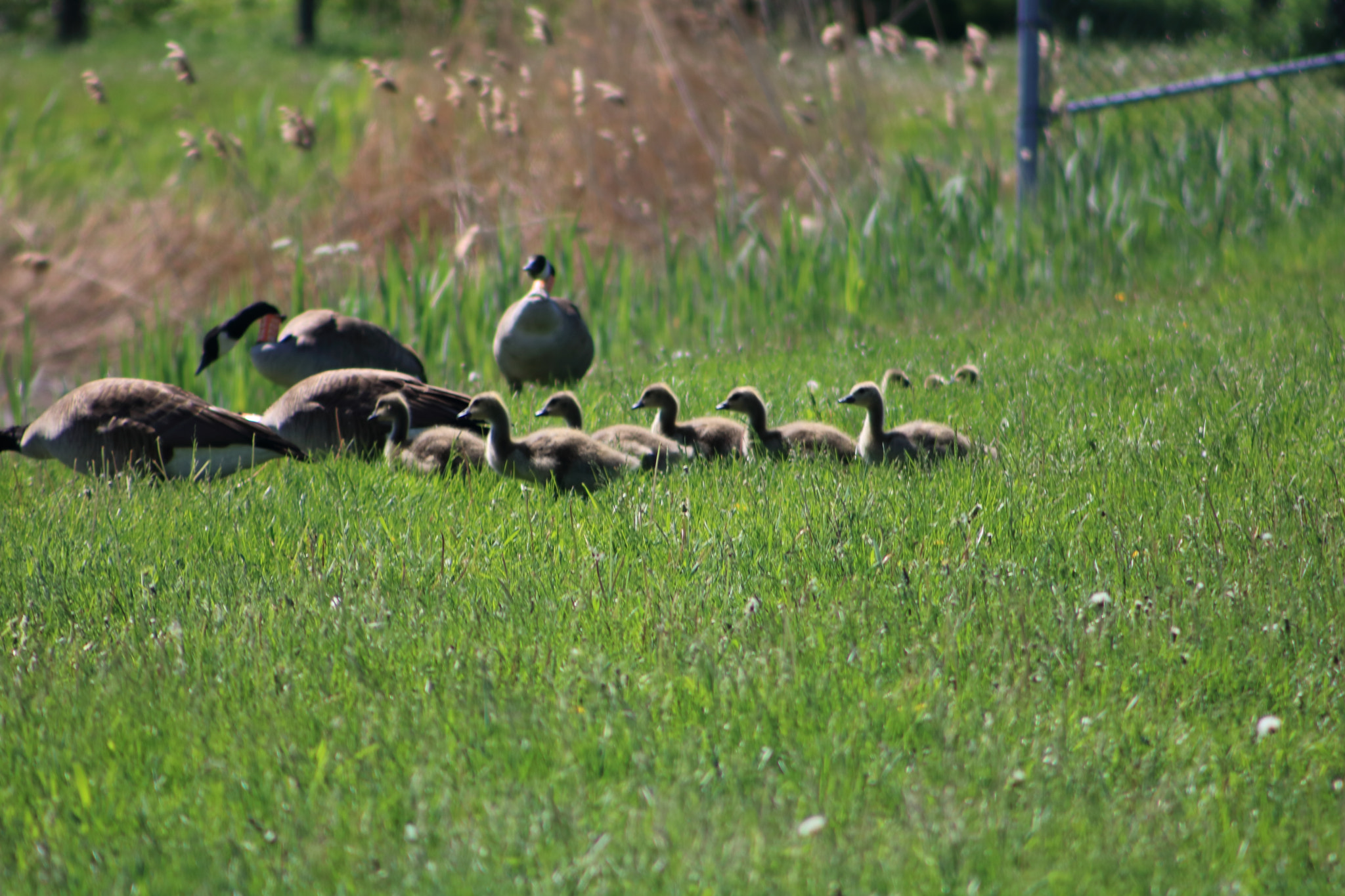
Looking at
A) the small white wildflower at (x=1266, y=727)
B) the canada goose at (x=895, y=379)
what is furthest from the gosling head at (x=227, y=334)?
the small white wildflower at (x=1266, y=727)

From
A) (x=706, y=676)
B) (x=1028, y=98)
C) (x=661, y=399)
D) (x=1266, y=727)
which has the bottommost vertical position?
(x=661, y=399)

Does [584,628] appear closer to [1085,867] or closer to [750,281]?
[1085,867]

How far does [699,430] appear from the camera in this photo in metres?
5.90

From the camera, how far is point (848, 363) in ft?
24.9

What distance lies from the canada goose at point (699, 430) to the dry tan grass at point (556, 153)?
4.96m

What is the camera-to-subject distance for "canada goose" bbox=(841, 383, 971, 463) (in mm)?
5406

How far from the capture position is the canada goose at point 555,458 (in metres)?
5.29

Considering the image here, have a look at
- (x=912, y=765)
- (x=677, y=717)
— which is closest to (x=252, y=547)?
(x=677, y=717)

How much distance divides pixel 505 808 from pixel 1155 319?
6716 millimetres

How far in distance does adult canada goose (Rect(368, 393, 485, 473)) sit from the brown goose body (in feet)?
5.03

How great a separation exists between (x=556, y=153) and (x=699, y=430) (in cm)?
748

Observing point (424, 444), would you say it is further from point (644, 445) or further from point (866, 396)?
point (866, 396)

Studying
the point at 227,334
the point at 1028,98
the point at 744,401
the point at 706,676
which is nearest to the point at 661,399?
the point at 744,401

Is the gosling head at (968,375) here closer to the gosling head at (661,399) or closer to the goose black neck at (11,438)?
the gosling head at (661,399)
